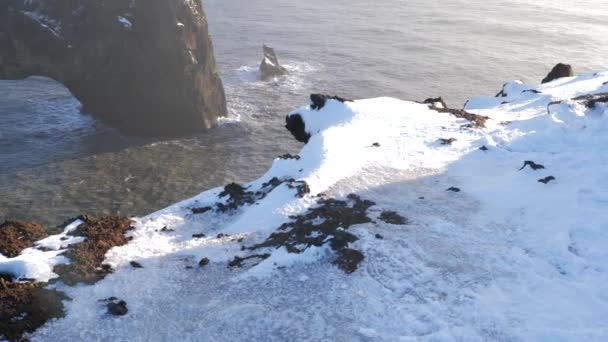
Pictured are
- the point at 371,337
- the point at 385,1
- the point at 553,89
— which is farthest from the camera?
the point at 385,1

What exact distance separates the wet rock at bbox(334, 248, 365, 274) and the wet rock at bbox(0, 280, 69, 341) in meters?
7.20

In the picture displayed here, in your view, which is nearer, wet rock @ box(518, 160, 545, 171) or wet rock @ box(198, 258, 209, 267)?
wet rock @ box(198, 258, 209, 267)

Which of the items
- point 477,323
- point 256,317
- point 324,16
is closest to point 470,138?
point 477,323

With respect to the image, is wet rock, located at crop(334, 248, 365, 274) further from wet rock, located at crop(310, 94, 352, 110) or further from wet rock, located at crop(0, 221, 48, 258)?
wet rock, located at crop(310, 94, 352, 110)

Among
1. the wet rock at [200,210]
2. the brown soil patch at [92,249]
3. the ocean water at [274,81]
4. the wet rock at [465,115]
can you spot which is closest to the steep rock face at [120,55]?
the ocean water at [274,81]

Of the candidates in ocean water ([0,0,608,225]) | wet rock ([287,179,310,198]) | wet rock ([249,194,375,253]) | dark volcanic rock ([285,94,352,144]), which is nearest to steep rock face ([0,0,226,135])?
ocean water ([0,0,608,225])

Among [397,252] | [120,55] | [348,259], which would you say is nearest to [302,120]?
[397,252]

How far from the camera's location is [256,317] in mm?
13414

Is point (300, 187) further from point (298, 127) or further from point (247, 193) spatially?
point (298, 127)

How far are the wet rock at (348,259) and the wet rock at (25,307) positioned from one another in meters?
7.20

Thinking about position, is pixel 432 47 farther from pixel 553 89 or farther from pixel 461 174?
pixel 461 174

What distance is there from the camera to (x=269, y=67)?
203 ft

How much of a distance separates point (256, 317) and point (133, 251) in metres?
5.40

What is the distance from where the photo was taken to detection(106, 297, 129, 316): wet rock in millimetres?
13690
